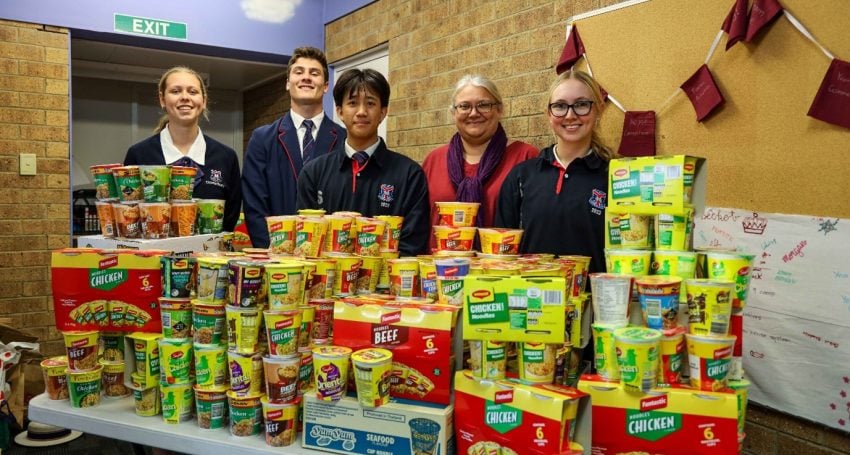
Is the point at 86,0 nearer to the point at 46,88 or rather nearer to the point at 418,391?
the point at 46,88

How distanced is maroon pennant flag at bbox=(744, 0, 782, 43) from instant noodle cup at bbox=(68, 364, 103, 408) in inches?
107

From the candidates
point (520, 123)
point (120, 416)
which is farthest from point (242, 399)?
point (520, 123)

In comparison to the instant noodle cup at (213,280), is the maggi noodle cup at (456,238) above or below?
above

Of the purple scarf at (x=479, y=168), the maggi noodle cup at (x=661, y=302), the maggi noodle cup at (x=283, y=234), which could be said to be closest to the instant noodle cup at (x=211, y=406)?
the maggi noodle cup at (x=283, y=234)

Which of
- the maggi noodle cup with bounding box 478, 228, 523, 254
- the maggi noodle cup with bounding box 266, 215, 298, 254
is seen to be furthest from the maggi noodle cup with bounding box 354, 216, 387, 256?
the maggi noodle cup with bounding box 478, 228, 523, 254

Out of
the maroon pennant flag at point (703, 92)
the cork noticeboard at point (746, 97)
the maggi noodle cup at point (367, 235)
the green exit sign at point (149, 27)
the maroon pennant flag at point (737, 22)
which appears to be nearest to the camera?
the maggi noodle cup at point (367, 235)

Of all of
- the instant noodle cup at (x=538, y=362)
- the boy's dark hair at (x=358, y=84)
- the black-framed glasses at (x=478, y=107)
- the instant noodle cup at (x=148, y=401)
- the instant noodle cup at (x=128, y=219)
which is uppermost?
the boy's dark hair at (x=358, y=84)

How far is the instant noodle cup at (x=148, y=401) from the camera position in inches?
68.0

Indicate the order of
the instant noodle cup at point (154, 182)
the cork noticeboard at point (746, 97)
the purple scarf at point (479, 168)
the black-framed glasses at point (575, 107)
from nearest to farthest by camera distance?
1. the instant noodle cup at point (154, 182)
2. the cork noticeboard at point (746, 97)
3. the black-framed glasses at point (575, 107)
4. the purple scarf at point (479, 168)

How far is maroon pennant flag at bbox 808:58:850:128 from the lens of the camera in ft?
7.22

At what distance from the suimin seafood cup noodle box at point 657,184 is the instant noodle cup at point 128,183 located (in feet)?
5.36

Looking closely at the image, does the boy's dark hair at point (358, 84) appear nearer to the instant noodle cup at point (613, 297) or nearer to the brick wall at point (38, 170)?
the instant noodle cup at point (613, 297)

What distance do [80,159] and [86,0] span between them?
2.60m

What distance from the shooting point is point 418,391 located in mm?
1507
